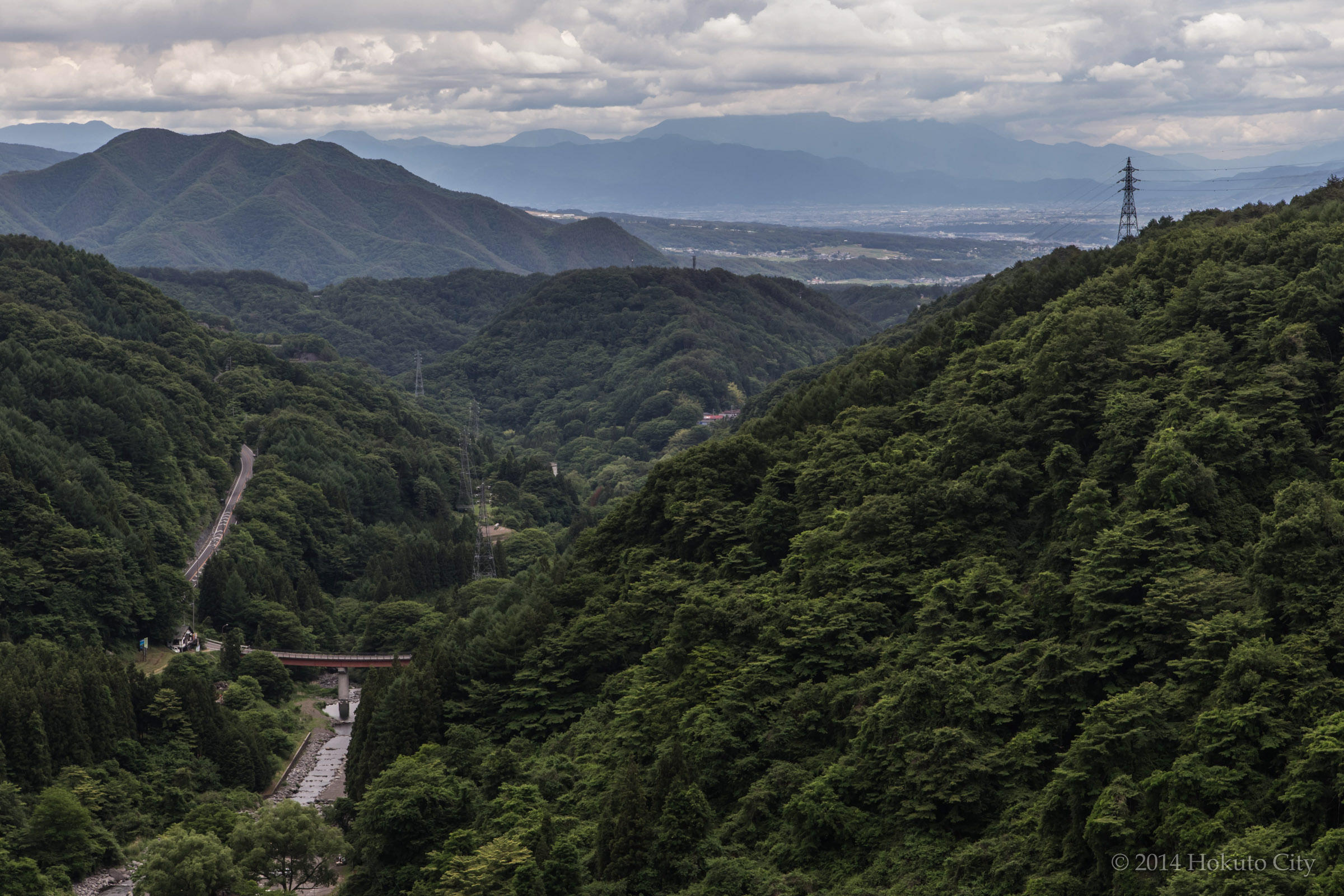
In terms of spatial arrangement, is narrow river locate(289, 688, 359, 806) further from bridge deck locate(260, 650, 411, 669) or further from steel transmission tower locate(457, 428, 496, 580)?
steel transmission tower locate(457, 428, 496, 580)

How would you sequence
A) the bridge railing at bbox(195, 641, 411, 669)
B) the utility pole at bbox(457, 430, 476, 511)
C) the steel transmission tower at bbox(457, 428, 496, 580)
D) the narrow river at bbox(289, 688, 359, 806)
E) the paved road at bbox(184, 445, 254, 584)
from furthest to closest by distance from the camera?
the utility pole at bbox(457, 430, 476, 511) → the steel transmission tower at bbox(457, 428, 496, 580) → the paved road at bbox(184, 445, 254, 584) → the bridge railing at bbox(195, 641, 411, 669) → the narrow river at bbox(289, 688, 359, 806)

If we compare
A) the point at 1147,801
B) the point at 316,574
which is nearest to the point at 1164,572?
the point at 1147,801

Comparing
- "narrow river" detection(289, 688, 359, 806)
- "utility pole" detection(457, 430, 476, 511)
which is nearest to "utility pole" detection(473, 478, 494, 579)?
"utility pole" detection(457, 430, 476, 511)

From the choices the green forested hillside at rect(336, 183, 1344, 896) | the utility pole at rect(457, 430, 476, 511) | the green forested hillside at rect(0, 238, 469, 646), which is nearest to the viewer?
the green forested hillside at rect(336, 183, 1344, 896)

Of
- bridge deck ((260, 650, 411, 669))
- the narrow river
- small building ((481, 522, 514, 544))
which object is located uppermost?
small building ((481, 522, 514, 544))

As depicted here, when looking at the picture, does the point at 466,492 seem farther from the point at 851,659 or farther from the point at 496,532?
the point at 851,659

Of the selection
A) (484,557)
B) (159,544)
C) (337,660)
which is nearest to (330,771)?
(337,660)

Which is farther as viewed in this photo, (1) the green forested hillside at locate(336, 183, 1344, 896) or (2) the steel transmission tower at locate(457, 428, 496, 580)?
(2) the steel transmission tower at locate(457, 428, 496, 580)
